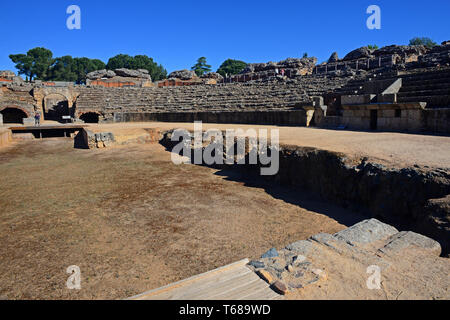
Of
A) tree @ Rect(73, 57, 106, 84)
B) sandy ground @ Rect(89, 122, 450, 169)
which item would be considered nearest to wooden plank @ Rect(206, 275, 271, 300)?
sandy ground @ Rect(89, 122, 450, 169)

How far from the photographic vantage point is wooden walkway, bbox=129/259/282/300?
97.9 inches

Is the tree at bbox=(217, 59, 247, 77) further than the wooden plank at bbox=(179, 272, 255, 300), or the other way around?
the tree at bbox=(217, 59, 247, 77)

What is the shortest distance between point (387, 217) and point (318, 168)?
7.29 feet

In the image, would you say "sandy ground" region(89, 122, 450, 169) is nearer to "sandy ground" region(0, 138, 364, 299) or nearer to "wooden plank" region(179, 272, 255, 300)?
"sandy ground" region(0, 138, 364, 299)

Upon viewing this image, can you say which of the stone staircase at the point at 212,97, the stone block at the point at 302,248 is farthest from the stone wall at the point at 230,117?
the stone block at the point at 302,248

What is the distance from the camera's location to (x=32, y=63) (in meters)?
55.5

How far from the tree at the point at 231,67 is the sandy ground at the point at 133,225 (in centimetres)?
5779

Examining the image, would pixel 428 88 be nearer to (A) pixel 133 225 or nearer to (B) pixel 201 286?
(A) pixel 133 225

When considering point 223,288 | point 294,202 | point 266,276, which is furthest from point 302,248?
point 294,202

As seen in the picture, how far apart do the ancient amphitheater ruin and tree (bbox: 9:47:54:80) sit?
47051 mm

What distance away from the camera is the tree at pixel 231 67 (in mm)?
64312

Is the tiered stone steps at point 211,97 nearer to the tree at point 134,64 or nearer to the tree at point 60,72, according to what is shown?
the tree at point 60,72

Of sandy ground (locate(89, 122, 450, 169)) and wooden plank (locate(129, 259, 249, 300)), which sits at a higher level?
sandy ground (locate(89, 122, 450, 169))

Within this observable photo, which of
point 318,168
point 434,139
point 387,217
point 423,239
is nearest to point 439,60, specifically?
point 434,139
